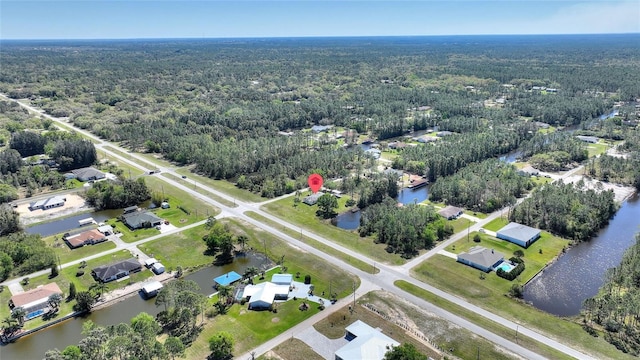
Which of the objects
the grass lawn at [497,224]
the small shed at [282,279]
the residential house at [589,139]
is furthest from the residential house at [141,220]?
the residential house at [589,139]

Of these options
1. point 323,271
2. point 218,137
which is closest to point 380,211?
point 323,271

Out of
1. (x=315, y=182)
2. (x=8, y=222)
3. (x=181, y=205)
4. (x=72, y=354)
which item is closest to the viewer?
(x=72, y=354)

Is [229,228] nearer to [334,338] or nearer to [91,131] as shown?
[334,338]

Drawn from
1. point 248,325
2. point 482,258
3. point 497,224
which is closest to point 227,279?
→ point 248,325

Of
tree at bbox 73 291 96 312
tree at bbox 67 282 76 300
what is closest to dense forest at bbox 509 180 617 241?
tree at bbox 73 291 96 312

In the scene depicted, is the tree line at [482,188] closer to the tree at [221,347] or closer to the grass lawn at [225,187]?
the grass lawn at [225,187]

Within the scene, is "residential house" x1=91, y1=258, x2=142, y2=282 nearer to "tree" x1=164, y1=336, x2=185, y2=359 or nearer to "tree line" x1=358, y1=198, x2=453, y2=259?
"tree" x1=164, y1=336, x2=185, y2=359

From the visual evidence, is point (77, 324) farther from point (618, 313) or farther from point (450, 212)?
point (618, 313)
